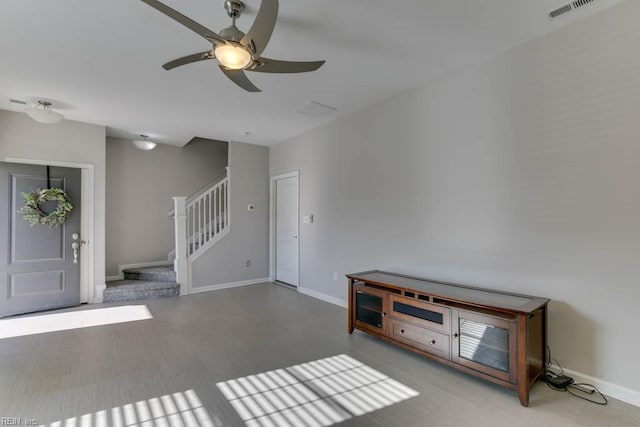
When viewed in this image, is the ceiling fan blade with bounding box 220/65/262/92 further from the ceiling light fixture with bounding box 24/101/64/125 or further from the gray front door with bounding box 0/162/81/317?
the gray front door with bounding box 0/162/81/317

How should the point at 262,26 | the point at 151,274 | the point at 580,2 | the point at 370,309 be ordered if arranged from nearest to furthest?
the point at 262,26 → the point at 580,2 → the point at 370,309 → the point at 151,274

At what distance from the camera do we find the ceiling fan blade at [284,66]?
228 centimetres

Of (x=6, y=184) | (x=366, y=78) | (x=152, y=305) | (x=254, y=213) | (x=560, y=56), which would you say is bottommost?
(x=152, y=305)

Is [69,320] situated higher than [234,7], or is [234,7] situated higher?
[234,7]

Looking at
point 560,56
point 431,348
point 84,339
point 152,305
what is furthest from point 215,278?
point 560,56

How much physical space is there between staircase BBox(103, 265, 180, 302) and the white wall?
25cm

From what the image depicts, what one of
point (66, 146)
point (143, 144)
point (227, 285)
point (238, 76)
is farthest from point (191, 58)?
point (227, 285)

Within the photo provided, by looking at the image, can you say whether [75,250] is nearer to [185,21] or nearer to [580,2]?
[185,21]

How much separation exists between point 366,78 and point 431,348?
9.26 feet

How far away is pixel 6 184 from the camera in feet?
13.9

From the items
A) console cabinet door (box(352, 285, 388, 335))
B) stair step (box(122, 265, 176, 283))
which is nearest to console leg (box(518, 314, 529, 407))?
console cabinet door (box(352, 285, 388, 335))

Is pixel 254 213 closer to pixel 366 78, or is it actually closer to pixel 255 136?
pixel 255 136

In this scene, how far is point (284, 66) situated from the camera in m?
2.35

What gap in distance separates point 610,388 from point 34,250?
6630 mm
